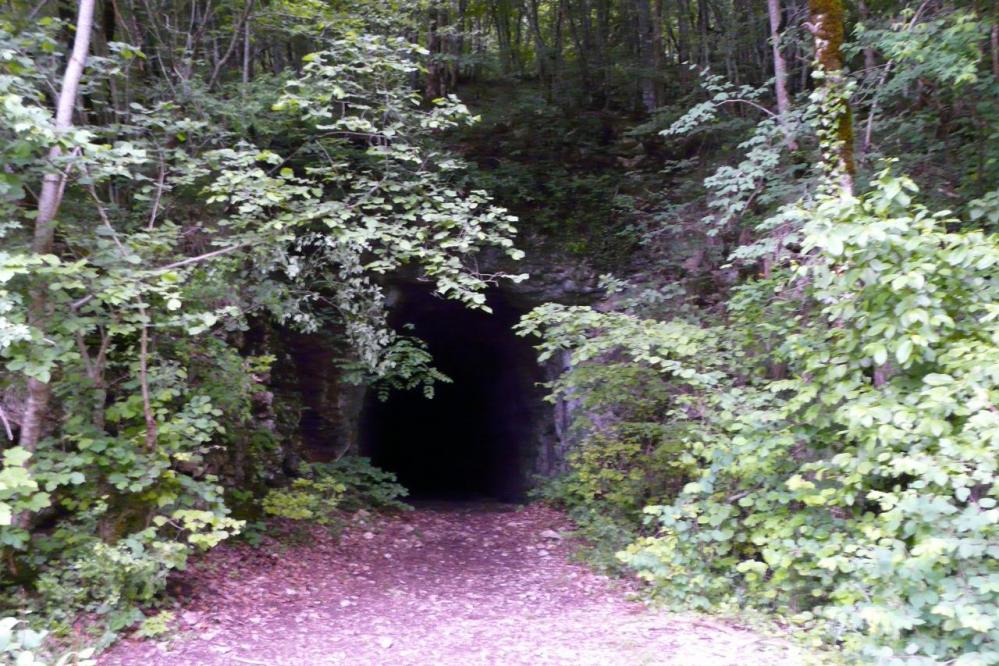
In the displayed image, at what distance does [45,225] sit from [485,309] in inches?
126

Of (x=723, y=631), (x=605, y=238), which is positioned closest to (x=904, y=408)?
(x=723, y=631)

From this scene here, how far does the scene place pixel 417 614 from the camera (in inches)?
221

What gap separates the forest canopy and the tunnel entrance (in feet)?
13.5

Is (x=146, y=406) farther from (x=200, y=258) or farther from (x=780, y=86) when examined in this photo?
(x=780, y=86)

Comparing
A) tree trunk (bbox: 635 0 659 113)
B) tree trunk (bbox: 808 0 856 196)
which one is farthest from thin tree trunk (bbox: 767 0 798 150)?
tree trunk (bbox: 635 0 659 113)

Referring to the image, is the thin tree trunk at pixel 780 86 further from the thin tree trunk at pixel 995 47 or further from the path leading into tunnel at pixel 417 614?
the path leading into tunnel at pixel 417 614

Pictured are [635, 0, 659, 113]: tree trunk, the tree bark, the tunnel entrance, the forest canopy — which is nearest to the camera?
the forest canopy

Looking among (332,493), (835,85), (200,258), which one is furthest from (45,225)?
(835,85)

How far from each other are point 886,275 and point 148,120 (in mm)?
5451

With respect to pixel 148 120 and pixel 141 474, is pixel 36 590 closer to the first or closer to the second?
pixel 141 474

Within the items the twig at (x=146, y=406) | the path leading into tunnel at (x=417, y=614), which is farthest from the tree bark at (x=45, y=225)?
the path leading into tunnel at (x=417, y=614)

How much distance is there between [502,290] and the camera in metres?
11.2

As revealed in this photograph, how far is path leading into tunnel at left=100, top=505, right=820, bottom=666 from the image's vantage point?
14.4 ft

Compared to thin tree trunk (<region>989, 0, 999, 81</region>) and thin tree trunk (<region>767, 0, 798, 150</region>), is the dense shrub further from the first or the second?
thin tree trunk (<region>989, 0, 999, 81</region>)
